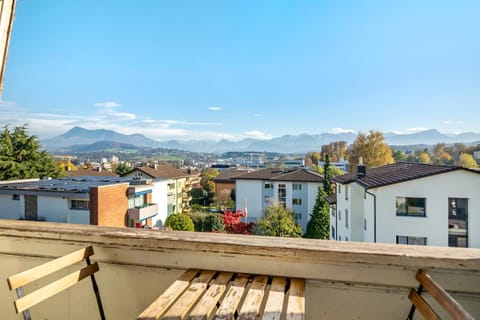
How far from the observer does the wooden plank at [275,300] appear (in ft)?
2.35

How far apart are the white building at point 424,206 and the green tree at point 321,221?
4.74 m

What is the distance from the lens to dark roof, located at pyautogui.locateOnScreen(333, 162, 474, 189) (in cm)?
775

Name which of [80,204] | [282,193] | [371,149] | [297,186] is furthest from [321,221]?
[80,204]

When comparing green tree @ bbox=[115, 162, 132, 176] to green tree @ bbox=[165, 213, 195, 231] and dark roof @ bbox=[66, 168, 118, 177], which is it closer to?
dark roof @ bbox=[66, 168, 118, 177]

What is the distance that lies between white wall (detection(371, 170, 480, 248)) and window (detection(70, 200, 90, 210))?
31.2 feet

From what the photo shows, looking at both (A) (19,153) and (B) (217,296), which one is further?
(A) (19,153)

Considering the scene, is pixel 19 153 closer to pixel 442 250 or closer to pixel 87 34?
pixel 87 34

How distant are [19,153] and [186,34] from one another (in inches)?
318

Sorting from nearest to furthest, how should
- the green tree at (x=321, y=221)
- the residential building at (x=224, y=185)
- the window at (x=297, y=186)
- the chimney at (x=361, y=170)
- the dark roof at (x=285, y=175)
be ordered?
the chimney at (x=361, y=170) < the green tree at (x=321, y=221) < the dark roof at (x=285, y=175) < the window at (x=297, y=186) < the residential building at (x=224, y=185)

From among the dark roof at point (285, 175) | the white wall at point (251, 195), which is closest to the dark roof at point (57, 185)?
the white wall at point (251, 195)

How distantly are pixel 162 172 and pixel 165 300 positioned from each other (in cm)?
1870

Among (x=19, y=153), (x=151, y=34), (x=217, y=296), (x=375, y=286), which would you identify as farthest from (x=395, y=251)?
(x=19, y=153)

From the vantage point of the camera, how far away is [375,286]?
3.13 ft

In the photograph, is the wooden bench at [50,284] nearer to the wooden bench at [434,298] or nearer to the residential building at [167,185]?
the wooden bench at [434,298]
